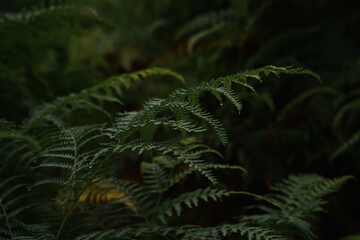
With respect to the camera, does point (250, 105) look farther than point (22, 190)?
Yes

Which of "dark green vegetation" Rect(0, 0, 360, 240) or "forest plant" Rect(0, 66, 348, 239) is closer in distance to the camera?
"forest plant" Rect(0, 66, 348, 239)

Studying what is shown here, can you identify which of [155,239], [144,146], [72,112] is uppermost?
[72,112]

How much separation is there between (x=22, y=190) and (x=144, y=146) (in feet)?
2.91

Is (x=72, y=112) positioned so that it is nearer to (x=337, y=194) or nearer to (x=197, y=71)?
(x=197, y=71)

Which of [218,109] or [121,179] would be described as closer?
[121,179]

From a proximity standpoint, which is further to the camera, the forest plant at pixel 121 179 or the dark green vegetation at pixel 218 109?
the dark green vegetation at pixel 218 109

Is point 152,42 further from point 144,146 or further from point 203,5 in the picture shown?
point 144,146

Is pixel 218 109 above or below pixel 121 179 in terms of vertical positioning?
above

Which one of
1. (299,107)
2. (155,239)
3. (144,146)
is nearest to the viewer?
(144,146)

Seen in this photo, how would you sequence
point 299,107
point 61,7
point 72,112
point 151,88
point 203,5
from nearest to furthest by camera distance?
point 72,112 → point 61,7 → point 299,107 → point 151,88 → point 203,5

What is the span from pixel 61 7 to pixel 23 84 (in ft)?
1.83

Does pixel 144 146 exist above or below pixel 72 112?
below

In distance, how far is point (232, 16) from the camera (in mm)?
2855

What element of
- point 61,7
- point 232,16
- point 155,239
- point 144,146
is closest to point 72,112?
point 61,7
